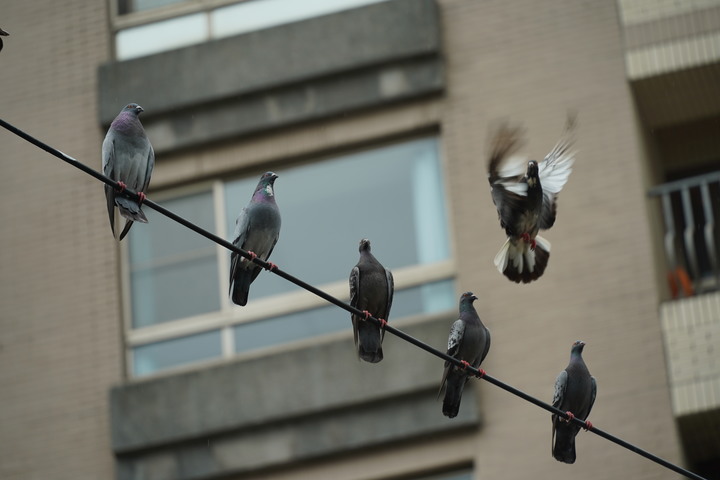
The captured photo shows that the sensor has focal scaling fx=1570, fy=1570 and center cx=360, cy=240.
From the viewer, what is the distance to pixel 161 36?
17.9m

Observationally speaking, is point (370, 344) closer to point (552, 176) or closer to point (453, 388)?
point (453, 388)

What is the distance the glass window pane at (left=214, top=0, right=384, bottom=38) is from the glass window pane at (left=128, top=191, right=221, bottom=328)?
1956 millimetres

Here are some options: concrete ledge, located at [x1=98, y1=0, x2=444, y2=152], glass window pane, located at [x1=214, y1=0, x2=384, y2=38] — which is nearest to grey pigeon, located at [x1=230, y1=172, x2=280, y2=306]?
concrete ledge, located at [x1=98, y1=0, x2=444, y2=152]

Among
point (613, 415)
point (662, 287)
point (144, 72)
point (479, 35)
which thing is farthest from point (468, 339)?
point (144, 72)

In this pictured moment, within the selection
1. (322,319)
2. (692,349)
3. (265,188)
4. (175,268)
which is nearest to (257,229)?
(265,188)

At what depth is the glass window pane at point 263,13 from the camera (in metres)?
17.4

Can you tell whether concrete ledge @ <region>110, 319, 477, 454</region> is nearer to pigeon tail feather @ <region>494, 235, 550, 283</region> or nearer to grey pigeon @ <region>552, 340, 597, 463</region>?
pigeon tail feather @ <region>494, 235, 550, 283</region>

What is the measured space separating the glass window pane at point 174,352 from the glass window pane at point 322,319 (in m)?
0.32

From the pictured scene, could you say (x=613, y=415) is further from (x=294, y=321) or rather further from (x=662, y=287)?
(x=294, y=321)

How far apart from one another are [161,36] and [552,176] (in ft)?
19.8

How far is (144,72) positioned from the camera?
56.6 feet

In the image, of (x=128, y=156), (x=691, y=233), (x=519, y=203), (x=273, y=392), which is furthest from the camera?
(x=273, y=392)

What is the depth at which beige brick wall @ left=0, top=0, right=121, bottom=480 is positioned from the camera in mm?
16297

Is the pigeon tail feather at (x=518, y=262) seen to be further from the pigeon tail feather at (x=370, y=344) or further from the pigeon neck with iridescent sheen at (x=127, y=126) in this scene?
the pigeon neck with iridescent sheen at (x=127, y=126)
